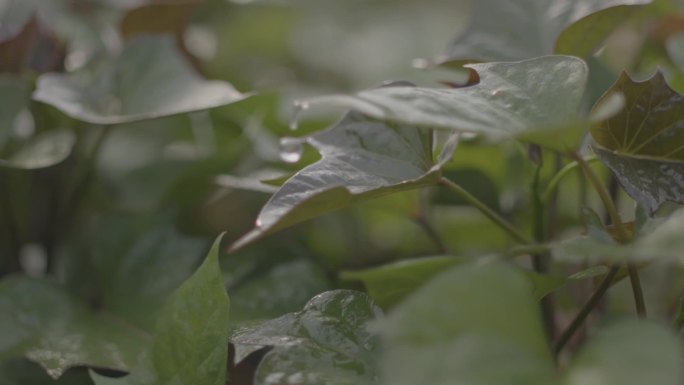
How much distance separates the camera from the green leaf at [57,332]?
557 mm

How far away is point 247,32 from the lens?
4.48 feet

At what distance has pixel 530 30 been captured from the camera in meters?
0.61

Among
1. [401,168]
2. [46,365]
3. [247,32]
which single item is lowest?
[247,32]

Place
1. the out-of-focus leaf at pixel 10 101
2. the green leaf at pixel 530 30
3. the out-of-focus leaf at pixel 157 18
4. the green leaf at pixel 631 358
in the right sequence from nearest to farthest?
the green leaf at pixel 631 358 → the green leaf at pixel 530 30 → the out-of-focus leaf at pixel 10 101 → the out-of-focus leaf at pixel 157 18

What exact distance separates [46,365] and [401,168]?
0.93 feet

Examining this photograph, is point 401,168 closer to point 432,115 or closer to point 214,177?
point 432,115

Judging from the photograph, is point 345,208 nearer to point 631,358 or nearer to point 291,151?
point 291,151

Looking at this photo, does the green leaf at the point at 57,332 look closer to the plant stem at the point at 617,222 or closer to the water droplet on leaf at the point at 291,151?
the water droplet on leaf at the point at 291,151

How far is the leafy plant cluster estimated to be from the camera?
1.00 feet

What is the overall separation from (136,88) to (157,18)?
0.52ft

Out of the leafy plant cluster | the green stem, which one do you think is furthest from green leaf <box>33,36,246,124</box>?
the green stem

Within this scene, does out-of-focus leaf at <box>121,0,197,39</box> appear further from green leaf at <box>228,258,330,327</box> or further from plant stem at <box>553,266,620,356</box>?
plant stem at <box>553,266,620,356</box>

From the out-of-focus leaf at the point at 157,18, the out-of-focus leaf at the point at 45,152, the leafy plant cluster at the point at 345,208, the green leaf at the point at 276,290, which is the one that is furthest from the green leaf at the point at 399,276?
the out-of-focus leaf at the point at 157,18

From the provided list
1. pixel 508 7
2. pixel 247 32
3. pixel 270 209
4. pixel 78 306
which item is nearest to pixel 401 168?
pixel 270 209
